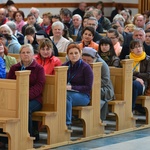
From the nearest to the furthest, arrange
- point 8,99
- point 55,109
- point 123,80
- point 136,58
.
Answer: point 8,99 → point 55,109 → point 123,80 → point 136,58

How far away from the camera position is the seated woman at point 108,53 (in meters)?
9.29

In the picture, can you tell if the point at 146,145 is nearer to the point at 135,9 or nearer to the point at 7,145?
the point at 7,145

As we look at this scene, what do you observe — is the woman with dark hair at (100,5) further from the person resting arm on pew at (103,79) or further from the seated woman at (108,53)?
the person resting arm on pew at (103,79)

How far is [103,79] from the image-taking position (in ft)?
29.0

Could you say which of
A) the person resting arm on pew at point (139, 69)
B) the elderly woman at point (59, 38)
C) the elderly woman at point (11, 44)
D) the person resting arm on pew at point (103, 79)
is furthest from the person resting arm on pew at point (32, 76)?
the elderly woman at point (59, 38)

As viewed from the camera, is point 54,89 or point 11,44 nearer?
point 54,89

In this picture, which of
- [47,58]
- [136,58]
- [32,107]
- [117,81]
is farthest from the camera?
[136,58]

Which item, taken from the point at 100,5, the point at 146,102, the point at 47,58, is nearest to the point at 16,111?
the point at 47,58

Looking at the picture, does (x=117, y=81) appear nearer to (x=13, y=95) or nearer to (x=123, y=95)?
(x=123, y=95)

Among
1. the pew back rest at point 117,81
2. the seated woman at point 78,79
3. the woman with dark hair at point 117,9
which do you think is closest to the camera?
the seated woman at point 78,79

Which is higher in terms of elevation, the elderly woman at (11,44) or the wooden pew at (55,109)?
the elderly woman at (11,44)

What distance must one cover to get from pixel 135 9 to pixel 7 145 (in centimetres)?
1225

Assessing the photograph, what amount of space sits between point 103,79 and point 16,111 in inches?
62.4

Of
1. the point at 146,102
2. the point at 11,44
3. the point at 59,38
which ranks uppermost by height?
the point at 59,38
